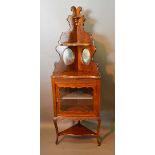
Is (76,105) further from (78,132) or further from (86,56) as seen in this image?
(86,56)

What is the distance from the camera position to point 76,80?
6.14ft

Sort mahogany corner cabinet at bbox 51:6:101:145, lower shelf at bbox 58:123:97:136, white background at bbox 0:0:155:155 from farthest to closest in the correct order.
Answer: lower shelf at bbox 58:123:97:136 < mahogany corner cabinet at bbox 51:6:101:145 < white background at bbox 0:0:155:155

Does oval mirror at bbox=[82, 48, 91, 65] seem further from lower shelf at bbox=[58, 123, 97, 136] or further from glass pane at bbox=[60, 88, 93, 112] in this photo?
lower shelf at bbox=[58, 123, 97, 136]

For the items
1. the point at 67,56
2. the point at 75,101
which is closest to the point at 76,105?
the point at 75,101

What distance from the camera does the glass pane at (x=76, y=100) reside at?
76.6 inches

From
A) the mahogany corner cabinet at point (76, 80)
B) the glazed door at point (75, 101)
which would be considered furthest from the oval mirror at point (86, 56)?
the glazed door at point (75, 101)

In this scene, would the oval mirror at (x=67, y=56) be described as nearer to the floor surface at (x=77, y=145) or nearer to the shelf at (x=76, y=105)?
the shelf at (x=76, y=105)

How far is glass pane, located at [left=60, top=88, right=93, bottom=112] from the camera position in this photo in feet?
6.38

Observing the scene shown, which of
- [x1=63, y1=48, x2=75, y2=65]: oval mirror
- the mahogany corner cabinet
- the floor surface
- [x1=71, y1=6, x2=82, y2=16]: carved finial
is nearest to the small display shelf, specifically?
the mahogany corner cabinet

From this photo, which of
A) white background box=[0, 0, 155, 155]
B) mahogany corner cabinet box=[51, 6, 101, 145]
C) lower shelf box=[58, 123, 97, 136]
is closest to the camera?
white background box=[0, 0, 155, 155]

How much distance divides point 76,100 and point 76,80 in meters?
0.19
